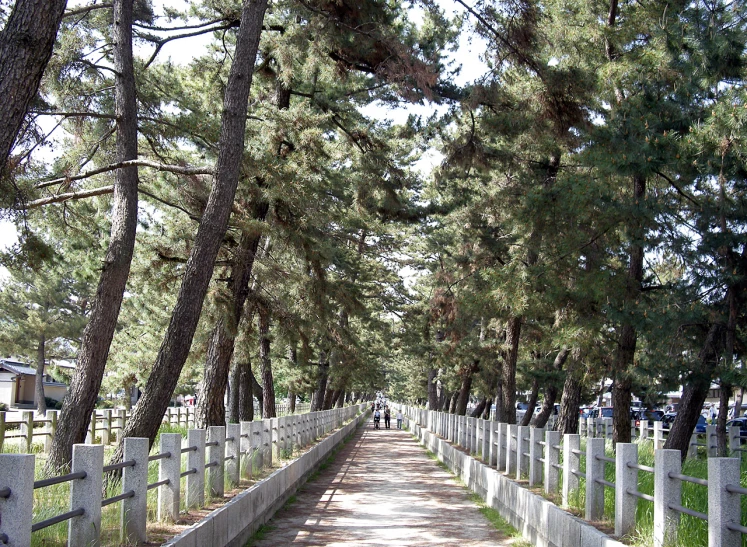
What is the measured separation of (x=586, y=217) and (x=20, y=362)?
58.1 meters

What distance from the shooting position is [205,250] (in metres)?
11.4

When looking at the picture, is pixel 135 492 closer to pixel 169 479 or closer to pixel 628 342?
pixel 169 479

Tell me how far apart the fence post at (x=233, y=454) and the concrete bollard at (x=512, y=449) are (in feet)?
16.7

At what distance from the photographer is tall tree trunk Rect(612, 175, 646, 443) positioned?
1569cm

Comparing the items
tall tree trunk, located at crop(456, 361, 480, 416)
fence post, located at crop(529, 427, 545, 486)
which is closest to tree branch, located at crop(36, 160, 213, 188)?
fence post, located at crop(529, 427, 545, 486)

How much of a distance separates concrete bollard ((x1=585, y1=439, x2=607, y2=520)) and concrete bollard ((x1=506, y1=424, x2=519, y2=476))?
4.96 metres

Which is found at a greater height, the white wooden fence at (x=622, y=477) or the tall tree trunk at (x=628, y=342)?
the tall tree trunk at (x=628, y=342)

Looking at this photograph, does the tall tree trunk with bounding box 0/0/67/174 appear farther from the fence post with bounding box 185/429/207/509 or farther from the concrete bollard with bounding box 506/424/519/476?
the concrete bollard with bounding box 506/424/519/476

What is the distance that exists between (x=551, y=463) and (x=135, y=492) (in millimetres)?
6300

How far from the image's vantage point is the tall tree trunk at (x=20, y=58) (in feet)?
23.2

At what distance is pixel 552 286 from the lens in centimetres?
1661

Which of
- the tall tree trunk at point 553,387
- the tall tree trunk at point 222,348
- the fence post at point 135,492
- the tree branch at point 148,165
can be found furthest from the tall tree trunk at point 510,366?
the fence post at point 135,492

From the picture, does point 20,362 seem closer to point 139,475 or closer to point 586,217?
point 586,217

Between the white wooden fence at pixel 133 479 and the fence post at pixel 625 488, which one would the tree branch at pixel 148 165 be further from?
the fence post at pixel 625 488
